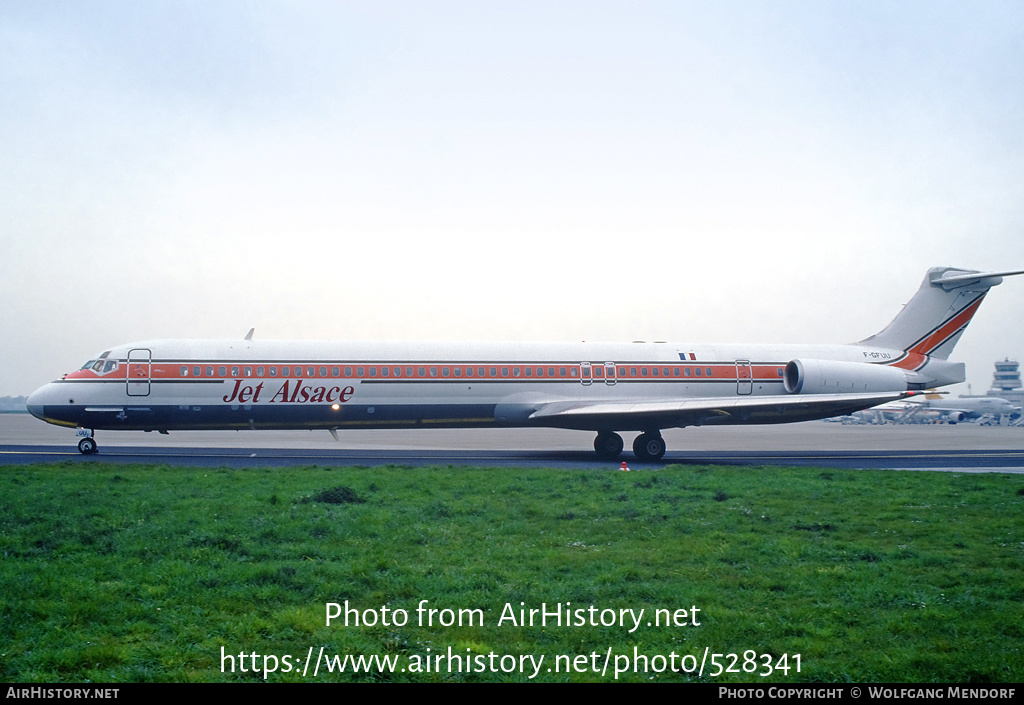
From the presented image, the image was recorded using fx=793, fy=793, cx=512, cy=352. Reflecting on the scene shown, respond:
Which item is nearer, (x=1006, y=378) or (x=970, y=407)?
(x=970, y=407)

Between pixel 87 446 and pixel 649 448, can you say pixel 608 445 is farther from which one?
pixel 87 446

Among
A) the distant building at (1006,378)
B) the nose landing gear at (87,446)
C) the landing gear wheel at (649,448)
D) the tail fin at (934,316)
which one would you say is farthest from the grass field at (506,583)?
the distant building at (1006,378)

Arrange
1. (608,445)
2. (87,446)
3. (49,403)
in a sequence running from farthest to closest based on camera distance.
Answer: (608,445), (87,446), (49,403)

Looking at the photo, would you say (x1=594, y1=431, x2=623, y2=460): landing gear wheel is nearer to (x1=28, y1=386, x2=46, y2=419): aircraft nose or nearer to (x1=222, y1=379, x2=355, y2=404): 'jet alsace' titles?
(x1=222, y1=379, x2=355, y2=404): 'jet alsace' titles

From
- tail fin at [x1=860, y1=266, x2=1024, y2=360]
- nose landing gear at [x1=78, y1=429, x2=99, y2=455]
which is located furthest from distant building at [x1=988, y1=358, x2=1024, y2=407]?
nose landing gear at [x1=78, y1=429, x2=99, y2=455]

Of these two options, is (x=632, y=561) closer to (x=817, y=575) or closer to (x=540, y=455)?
(x=817, y=575)

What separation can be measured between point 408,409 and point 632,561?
1536 centimetres

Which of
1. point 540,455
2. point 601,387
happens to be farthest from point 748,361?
point 540,455

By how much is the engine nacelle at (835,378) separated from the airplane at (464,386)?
0.14ft

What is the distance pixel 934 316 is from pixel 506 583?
2636 centimetres

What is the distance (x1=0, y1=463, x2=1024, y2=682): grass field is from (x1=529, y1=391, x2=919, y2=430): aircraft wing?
8.68m

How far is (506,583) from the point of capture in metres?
8.26

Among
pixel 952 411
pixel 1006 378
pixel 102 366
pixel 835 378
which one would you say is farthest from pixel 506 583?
pixel 1006 378

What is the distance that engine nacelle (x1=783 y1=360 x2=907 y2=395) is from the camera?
26031mm
